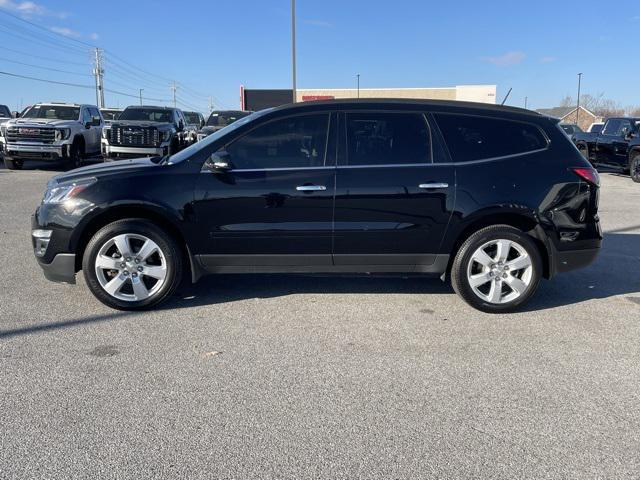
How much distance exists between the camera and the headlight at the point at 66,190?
4551 mm

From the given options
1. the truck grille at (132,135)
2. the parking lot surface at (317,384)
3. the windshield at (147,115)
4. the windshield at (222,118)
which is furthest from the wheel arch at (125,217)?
the windshield at (222,118)

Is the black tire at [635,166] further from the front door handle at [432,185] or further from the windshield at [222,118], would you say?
the front door handle at [432,185]

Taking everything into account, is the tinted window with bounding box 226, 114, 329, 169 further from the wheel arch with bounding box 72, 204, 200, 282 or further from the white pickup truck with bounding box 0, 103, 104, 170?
the white pickup truck with bounding box 0, 103, 104, 170

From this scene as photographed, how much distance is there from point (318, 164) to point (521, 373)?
7.60ft

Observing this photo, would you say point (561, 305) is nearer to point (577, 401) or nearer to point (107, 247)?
point (577, 401)

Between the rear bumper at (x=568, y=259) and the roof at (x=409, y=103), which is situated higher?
the roof at (x=409, y=103)

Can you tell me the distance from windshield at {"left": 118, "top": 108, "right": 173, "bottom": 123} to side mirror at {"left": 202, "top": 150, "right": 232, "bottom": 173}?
1356 centimetres

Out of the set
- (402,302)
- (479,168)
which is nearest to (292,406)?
(402,302)

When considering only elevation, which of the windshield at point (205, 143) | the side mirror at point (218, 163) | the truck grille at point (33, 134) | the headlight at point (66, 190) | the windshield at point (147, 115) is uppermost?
the windshield at point (147, 115)

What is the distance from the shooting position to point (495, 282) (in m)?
4.72

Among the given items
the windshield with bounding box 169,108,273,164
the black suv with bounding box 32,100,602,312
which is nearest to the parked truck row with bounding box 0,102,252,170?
the black suv with bounding box 32,100,602,312

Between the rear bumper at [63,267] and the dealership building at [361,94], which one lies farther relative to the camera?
the dealership building at [361,94]

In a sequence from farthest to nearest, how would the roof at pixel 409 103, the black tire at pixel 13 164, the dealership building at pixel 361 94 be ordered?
the dealership building at pixel 361 94, the black tire at pixel 13 164, the roof at pixel 409 103

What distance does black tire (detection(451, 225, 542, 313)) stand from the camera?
185 inches
